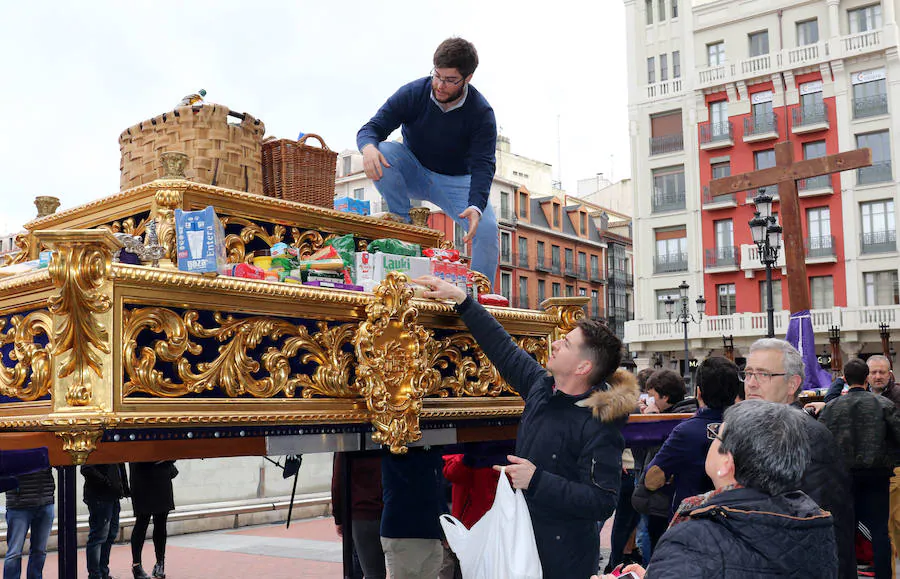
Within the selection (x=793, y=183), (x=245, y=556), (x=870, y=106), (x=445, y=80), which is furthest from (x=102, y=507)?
(x=870, y=106)

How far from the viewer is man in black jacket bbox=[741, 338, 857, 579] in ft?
12.8

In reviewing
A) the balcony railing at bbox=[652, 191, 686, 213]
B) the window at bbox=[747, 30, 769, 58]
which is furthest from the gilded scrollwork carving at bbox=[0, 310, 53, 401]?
the window at bbox=[747, 30, 769, 58]

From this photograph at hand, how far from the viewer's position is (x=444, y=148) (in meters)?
4.46

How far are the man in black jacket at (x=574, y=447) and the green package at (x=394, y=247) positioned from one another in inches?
34.0

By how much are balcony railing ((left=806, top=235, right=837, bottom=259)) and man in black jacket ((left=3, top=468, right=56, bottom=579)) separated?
30.4 metres

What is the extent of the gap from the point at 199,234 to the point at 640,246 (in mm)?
34439

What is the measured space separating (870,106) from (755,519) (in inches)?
1325

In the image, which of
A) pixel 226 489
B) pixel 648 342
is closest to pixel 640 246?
pixel 648 342

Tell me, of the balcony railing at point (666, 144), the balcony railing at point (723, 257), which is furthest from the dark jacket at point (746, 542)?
the balcony railing at point (666, 144)

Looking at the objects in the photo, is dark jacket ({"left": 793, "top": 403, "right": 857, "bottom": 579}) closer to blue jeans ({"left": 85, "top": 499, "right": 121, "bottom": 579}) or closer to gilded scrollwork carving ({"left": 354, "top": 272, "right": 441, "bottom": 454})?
gilded scrollwork carving ({"left": 354, "top": 272, "right": 441, "bottom": 454})

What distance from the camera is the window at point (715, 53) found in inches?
1385

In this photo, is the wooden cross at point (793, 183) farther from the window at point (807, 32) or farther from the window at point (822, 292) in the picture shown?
the window at point (807, 32)

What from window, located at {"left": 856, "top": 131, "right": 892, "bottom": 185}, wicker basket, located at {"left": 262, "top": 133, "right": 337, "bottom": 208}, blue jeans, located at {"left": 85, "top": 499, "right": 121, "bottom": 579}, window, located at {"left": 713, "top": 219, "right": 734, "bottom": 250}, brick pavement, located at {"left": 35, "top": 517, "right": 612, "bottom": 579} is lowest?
brick pavement, located at {"left": 35, "top": 517, "right": 612, "bottom": 579}

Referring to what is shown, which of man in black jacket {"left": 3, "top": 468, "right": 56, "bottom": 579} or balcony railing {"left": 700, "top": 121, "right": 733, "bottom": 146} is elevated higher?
balcony railing {"left": 700, "top": 121, "right": 733, "bottom": 146}
